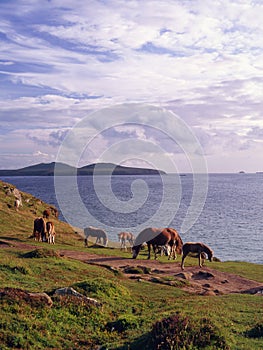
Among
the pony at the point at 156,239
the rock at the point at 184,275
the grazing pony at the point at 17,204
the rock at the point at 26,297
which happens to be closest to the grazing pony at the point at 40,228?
the pony at the point at 156,239

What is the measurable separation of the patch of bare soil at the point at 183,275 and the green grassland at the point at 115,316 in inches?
78.6

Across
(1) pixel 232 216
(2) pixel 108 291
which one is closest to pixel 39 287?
(2) pixel 108 291

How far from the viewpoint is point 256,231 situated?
2869 inches

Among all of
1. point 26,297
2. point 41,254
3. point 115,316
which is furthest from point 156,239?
point 26,297

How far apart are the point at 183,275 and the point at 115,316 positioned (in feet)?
43.7

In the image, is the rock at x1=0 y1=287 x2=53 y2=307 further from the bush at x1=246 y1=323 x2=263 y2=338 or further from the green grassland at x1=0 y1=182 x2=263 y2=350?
the bush at x1=246 y1=323 x2=263 y2=338

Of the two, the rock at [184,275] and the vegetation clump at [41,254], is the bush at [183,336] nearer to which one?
the vegetation clump at [41,254]

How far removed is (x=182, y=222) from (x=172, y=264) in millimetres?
50208

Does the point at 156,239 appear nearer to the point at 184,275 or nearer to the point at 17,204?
the point at 184,275

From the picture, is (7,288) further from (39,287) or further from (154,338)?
(154,338)

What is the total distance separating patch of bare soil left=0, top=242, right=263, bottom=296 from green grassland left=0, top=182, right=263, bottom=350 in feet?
6.55

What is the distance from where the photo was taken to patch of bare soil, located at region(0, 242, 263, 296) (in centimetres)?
2635

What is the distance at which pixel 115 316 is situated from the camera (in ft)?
54.7

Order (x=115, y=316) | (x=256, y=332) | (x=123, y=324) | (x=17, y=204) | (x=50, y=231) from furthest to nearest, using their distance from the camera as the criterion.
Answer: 1. (x=17, y=204)
2. (x=50, y=231)
3. (x=115, y=316)
4. (x=123, y=324)
5. (x=256, y=332)
